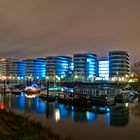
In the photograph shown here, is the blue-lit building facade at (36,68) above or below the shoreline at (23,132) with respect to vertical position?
above

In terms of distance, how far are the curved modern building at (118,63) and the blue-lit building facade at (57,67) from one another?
29588 millimetres

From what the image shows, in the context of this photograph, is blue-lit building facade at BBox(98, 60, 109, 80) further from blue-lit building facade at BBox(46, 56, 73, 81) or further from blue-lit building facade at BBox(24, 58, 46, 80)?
blue-lit building facade at BBox(24, 58, 46, 80)

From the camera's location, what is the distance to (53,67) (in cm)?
16888

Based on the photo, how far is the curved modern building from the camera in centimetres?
14175

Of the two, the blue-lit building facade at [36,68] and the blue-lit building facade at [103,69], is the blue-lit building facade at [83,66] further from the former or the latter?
the blue-lit building facade at [36,68]

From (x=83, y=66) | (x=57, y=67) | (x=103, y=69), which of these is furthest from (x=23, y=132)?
(x=57, y=67)

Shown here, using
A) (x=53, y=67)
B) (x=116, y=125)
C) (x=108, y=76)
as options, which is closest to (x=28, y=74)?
(x=53, y=67)

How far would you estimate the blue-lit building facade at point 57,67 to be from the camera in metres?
166

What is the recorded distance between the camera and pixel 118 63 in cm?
14162

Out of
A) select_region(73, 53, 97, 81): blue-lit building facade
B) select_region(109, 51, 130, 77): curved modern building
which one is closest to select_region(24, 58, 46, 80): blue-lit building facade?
select_region(73, 53, 97, 81): blue-lit building facade

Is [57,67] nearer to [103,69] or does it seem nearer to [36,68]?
[36,68]

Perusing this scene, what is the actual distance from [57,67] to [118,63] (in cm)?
4110

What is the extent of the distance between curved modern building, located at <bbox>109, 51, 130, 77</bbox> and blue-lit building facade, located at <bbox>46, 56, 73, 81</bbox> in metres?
29.6

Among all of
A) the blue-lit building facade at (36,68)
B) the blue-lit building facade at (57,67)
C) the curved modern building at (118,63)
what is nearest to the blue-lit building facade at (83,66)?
the blue-lit building facade at (57,67)
